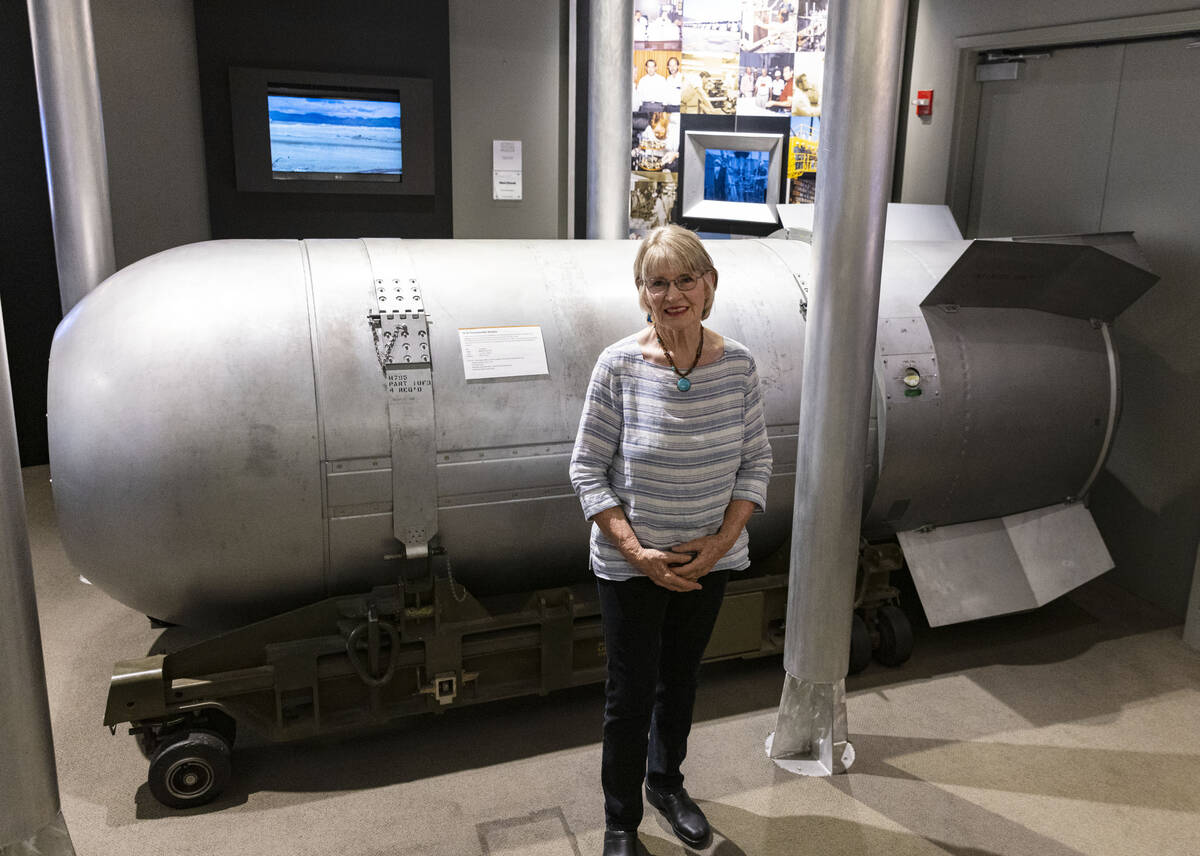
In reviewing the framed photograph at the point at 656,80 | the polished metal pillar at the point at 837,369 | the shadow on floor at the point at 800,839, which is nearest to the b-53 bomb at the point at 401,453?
the polished metal pillar at the point at 837,369

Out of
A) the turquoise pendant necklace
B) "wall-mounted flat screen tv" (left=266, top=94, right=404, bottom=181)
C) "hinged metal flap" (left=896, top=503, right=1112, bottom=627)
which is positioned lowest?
"hinged metal flap" (left=896, top=503, right=1112, bottom=627)

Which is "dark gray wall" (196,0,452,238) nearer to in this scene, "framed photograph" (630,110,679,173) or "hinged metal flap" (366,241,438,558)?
"framed photograph" (630,110,679,173)

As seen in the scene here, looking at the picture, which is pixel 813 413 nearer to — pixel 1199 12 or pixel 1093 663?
pixel 1093 663

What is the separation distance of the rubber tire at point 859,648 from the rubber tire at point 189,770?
203 centimetres

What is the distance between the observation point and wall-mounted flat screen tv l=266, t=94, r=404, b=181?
4883 millimetres

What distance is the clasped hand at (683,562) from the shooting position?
6.63 ft

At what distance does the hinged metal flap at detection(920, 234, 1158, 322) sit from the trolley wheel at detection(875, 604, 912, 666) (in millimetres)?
1107

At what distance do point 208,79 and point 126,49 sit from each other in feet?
1.29

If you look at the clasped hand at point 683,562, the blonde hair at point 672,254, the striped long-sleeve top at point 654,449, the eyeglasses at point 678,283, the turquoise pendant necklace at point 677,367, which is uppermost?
the blonde hair at point 672,254

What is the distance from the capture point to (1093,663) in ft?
11.4

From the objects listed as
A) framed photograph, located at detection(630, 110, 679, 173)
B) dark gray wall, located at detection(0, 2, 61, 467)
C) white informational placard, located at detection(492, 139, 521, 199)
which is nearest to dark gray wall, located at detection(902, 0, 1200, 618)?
framed photograph, located at detection(630, 110, 679, 173)

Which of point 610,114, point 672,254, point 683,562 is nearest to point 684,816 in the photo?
point 683,562

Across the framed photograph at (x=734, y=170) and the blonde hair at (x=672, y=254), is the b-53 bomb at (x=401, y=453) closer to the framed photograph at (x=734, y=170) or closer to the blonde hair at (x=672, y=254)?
the blonde hair at (x=672, y=254)

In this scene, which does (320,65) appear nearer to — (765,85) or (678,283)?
(765,85)
